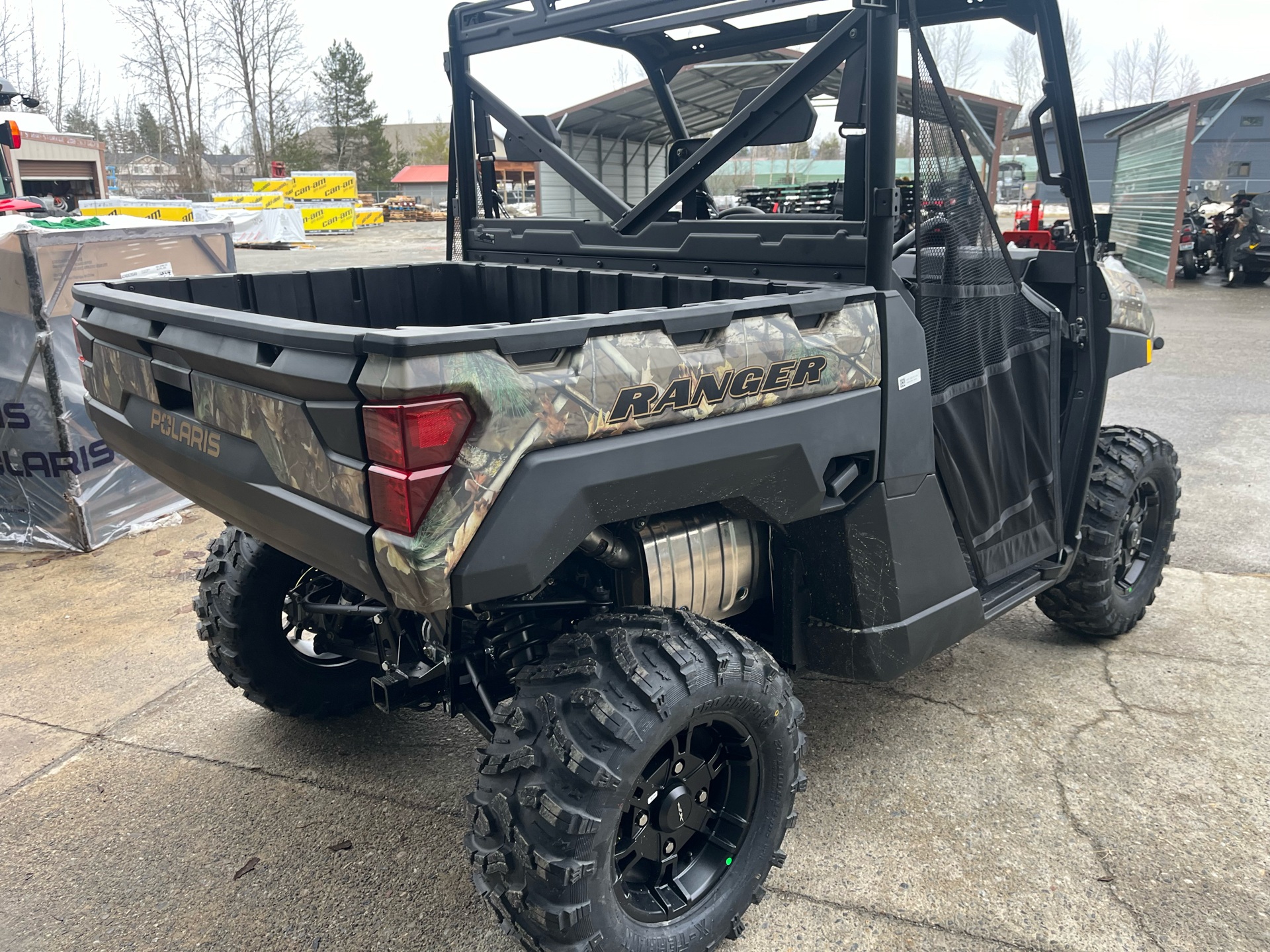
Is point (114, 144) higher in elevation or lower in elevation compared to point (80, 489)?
higher

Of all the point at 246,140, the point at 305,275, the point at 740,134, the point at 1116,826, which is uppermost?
the point at 246,140

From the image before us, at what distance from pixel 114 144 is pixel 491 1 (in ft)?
180

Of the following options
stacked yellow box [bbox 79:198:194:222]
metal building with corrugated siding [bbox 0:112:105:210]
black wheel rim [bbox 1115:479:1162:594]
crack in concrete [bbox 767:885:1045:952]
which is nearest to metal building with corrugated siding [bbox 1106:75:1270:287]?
black wheel rim [bbox 1115:479:1162:594]

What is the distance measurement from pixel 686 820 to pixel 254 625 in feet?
5.18

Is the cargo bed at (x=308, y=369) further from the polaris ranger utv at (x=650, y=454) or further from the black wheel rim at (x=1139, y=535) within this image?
Answer: the black wheel rim at (x=1139, y=535)

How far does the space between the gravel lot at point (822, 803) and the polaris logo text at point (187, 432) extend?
3.96 ft

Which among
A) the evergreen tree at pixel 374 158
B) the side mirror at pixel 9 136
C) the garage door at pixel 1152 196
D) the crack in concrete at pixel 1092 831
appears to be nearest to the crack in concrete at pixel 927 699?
the crack in concrete at pixel 1092 831

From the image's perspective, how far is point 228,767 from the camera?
3115 mm

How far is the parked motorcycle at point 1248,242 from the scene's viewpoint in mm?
15945

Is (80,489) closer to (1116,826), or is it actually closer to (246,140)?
(1116,826)

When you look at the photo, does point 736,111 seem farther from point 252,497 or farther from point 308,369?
point 252,497

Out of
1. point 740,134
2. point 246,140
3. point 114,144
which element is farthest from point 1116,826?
point 114,144

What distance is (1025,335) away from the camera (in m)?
3.12

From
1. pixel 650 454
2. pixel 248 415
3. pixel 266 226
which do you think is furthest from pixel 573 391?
pixel 266 226
